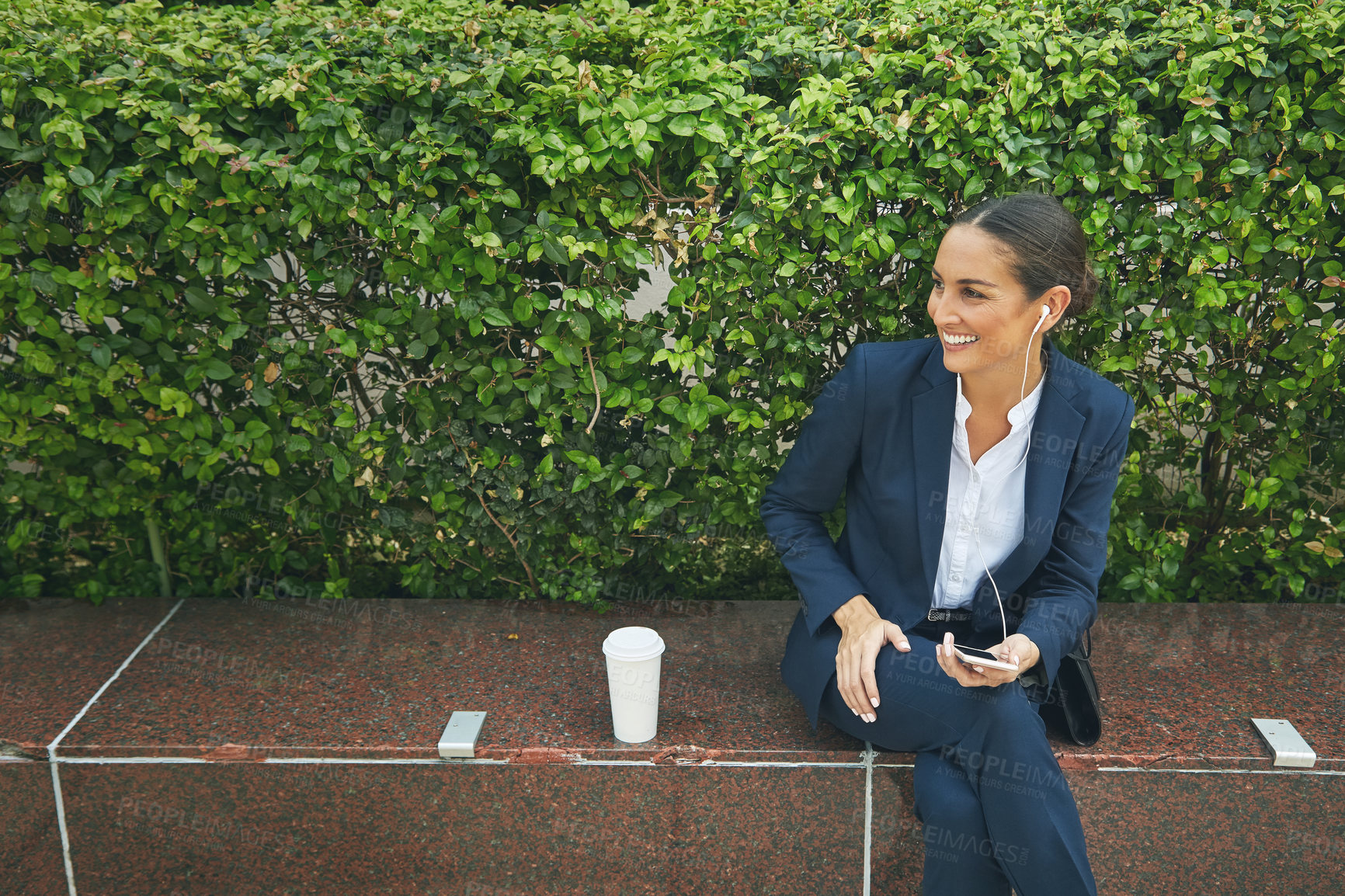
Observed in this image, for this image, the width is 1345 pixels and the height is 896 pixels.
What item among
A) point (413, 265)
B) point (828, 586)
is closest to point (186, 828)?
point (413, 265)

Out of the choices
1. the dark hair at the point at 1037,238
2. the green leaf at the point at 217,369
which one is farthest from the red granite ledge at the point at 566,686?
the dark hair at the point at 1037,238

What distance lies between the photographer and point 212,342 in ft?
Result: 9.82

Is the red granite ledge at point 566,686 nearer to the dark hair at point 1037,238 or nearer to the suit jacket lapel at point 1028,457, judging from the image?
the suit jacket lapel at point 1028,457

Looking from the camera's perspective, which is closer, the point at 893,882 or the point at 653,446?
the point at 893,882

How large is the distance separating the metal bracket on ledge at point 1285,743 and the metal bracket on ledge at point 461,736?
6.95ft

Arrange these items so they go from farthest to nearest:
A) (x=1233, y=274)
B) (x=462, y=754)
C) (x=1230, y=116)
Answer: (x=1233, y=274)
(x=1230, y=116)
(x=462, y=754)

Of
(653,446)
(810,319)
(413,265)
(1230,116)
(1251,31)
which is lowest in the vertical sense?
(653,446)

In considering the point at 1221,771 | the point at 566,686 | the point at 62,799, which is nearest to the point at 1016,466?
the point at 1221,771

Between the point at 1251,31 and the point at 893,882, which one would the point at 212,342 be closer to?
the point at 893,882

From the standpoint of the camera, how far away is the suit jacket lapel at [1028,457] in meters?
2.53

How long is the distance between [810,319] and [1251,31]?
4.65 feet

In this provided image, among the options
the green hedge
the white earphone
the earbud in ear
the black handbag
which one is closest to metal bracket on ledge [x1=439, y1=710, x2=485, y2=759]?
the green hedge

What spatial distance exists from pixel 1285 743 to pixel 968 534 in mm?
1016

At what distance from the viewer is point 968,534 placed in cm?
261
